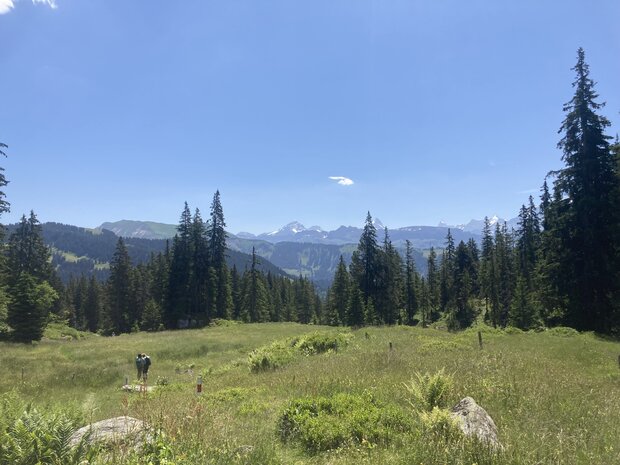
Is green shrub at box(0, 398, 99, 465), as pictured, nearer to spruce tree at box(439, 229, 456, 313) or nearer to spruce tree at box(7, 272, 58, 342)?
spruce tree at box(7, 272, 58, 342)

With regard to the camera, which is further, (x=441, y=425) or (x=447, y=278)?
(x=447, y=278)

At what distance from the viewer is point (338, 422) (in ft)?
23.5

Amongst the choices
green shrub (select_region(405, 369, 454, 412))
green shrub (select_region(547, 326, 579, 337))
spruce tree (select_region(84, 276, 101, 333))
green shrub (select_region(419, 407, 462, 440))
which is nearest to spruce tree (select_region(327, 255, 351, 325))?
green shrub (select_region(547, 326, 579, 337))

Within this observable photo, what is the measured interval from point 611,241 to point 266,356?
24.0 m

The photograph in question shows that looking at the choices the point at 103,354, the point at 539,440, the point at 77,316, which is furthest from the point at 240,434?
the point at 77,316

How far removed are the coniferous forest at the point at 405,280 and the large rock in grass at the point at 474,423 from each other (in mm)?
23837

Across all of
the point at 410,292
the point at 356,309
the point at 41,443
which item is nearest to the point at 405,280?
the point at 410,292

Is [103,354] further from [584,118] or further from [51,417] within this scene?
[584,118]

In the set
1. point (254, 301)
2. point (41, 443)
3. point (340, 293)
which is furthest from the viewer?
point (340, 293)

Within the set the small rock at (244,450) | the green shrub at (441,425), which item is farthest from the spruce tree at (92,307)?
the green shrub at (441,425)

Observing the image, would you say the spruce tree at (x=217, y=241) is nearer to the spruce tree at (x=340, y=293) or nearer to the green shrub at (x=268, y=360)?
the spruce tree at (x=340, y=293)

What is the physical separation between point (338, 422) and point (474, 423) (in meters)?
2.38

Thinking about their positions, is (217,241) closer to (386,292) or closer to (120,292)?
(120,292)

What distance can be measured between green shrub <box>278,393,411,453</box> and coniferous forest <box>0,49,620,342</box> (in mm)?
24241
